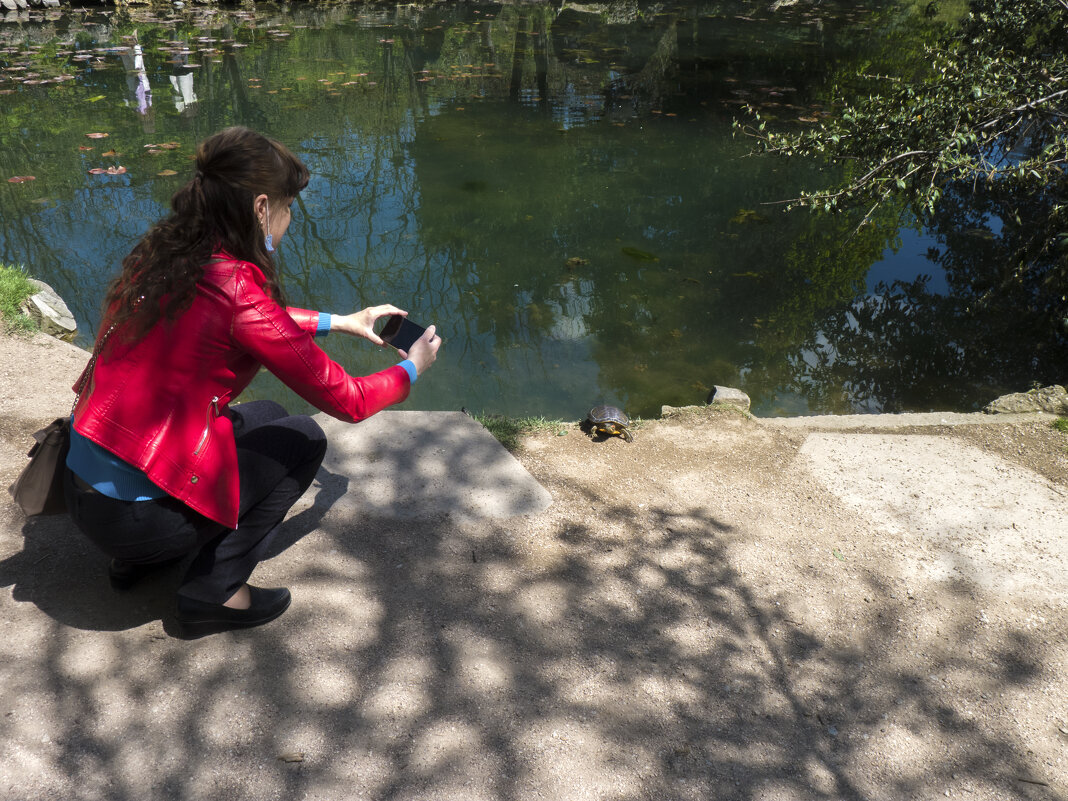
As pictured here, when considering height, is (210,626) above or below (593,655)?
above

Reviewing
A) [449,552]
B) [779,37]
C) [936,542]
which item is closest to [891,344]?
[936,542]

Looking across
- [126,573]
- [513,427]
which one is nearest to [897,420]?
[513,427]

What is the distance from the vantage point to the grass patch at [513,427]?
386 centimetres

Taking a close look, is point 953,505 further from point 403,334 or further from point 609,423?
point 403,334

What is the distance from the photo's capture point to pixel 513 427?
399 cm

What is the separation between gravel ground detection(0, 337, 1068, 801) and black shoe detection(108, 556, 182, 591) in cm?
6

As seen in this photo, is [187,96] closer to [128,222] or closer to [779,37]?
[128,222]

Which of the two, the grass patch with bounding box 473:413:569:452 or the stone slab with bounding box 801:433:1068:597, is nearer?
the stone slab with bounding box 801:433:1068:597

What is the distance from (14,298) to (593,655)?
424cm

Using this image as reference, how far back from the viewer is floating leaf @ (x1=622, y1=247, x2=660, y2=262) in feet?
22.1

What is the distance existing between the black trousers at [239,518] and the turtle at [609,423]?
1.70 meters

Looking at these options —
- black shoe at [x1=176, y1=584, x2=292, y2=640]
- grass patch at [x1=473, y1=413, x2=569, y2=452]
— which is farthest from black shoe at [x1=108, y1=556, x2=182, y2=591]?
grass patch at [x1=473, y1=413, x2=569, y2=452]

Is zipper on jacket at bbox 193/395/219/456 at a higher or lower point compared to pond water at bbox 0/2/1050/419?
higher

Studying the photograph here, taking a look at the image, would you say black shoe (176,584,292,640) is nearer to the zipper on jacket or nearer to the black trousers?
the black trousers
